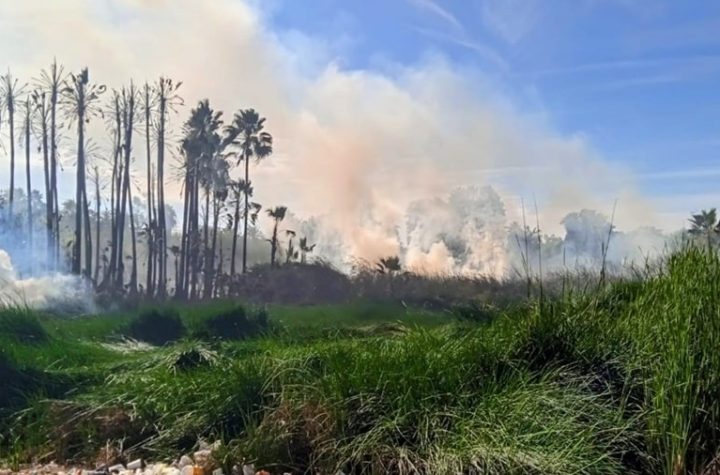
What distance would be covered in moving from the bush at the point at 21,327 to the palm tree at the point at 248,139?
3.76 meters

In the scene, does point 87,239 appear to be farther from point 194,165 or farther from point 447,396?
point 447,396

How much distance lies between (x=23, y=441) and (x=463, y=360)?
2.65m

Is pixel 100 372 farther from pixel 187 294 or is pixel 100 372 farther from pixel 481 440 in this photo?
pixel 187 294

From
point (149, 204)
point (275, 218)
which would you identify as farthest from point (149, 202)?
point (275, 218)

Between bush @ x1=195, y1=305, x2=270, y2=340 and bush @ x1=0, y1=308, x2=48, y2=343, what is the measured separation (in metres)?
1.52

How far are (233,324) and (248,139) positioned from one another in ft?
13.8

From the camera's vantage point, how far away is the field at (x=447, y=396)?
3172 mm

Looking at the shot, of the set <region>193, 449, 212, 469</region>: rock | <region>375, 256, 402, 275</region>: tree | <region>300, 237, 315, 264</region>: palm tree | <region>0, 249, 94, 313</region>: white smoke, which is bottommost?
<region>193, 449, 212, 469</region>: rock

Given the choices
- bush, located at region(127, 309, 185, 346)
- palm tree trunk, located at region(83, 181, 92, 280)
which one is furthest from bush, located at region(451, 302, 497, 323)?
palm tree trunk, located at region(83, 181, 92, 280)

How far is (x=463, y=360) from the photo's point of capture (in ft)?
12.9

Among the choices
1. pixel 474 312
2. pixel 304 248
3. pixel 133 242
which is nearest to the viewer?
pixel 474 312

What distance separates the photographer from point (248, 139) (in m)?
11.3

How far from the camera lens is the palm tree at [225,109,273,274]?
10987mm

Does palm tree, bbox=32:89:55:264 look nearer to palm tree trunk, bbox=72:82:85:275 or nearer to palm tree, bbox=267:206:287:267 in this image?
palm tree trunk, bbox=72:82:85:275
